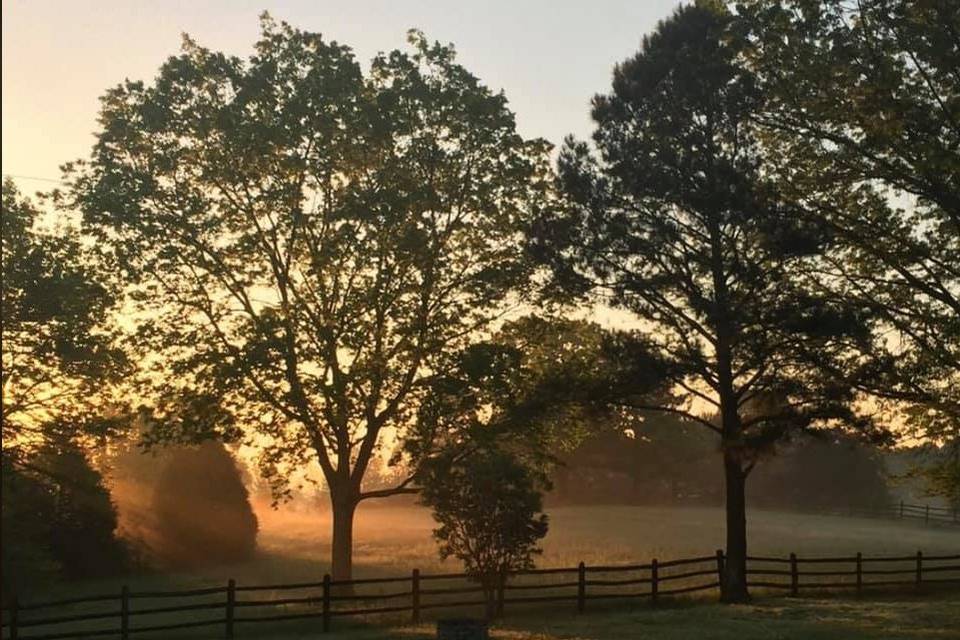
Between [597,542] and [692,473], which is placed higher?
[692,473]

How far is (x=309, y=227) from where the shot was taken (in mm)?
29094

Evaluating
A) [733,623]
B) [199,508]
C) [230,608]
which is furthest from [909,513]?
[230,608]

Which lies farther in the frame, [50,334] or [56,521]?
[56,521]

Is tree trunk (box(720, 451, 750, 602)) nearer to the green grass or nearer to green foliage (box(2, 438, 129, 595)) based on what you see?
the green grass

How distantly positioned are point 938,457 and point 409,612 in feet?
59.3

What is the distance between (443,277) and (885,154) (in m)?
14.2

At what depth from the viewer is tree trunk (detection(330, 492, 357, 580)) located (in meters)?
29.4

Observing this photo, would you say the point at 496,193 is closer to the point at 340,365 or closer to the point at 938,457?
the point at 340,365

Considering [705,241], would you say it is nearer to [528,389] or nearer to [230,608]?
[528,389]

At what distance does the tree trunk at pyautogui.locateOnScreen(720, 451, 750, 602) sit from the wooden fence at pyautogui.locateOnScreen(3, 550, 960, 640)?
0.57 metres

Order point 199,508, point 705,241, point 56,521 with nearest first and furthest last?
1. point 705,241
2. point 56,521
3. point 199,508

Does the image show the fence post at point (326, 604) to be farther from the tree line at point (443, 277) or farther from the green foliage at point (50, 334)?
the green foliage at point (50, 334)

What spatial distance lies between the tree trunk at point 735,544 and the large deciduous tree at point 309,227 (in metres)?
8.96

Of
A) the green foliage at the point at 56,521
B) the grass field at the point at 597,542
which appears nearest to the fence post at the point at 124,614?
the green foliage at the point at 56,521
